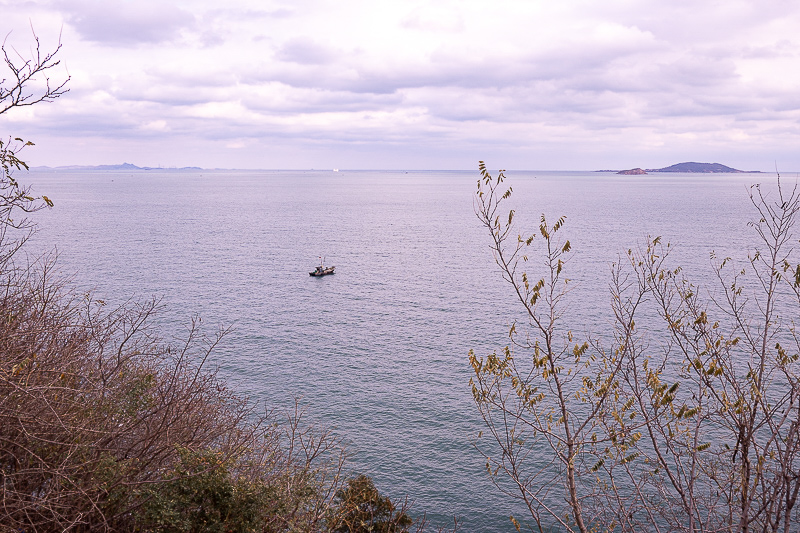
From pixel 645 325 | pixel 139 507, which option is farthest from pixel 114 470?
pixel 645 325

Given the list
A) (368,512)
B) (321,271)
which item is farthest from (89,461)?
(321,271)

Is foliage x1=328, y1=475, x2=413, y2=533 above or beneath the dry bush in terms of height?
beneath

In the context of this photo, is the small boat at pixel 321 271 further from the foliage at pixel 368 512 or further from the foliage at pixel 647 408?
the foliage at pixel 368 512

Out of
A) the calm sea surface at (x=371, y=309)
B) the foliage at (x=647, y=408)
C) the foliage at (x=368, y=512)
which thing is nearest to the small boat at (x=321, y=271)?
the calm sea surface at (x=371, y=309)

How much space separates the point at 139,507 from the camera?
1931cm

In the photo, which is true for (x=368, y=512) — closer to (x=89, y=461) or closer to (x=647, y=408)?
(x=89, y=461)

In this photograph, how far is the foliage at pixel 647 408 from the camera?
14.7 meters

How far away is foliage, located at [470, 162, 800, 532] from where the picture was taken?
14.7 metres

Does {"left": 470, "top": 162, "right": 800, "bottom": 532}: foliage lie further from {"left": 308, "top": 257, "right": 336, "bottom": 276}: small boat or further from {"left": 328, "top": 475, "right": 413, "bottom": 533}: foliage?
{"left": 308, "top": 257, "right": 336, "bottom": 276}: small boat

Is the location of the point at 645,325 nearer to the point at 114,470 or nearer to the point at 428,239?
the point at 114,470

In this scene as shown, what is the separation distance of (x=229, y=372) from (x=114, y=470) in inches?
1582

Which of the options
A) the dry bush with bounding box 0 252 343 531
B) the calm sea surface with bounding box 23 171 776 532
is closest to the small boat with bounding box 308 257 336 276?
the calm sea surface with bounding box 23 171 776 532

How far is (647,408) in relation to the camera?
36.1 meters

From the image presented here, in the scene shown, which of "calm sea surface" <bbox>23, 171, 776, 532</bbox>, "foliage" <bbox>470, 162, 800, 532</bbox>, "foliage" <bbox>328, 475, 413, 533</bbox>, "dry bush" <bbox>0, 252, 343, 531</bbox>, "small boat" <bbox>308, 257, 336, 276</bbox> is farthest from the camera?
"small boat" <bbox>308, 257, 336, 276</bbox>
